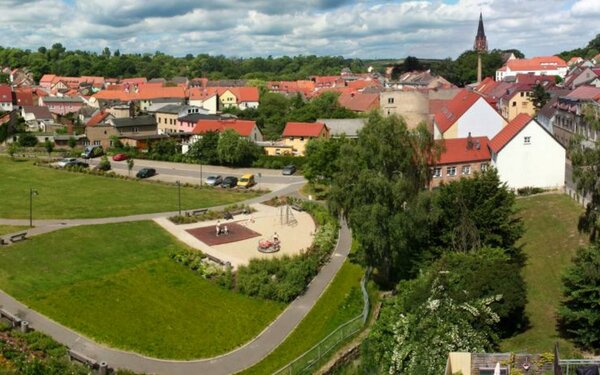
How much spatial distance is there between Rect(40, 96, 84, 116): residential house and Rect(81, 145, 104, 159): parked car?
37.9 m

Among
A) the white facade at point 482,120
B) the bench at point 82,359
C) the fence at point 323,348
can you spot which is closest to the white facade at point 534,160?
the white facade at point 482,120

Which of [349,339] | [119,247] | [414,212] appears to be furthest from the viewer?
[119,247]

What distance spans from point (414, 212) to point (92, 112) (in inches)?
2994

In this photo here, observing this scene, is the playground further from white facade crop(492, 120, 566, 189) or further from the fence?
white facade crop(492, 120, 566, 189)

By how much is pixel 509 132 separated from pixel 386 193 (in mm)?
16187

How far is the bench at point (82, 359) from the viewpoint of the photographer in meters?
20.4

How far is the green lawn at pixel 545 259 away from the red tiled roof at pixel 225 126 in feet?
112

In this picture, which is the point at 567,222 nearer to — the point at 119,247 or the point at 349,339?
the point at 349,339

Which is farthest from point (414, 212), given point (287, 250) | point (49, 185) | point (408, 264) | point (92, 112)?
point (92, 112)

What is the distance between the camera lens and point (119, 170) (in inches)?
2191

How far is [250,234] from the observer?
3597 centimetres

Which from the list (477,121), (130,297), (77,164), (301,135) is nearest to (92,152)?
(77,164)

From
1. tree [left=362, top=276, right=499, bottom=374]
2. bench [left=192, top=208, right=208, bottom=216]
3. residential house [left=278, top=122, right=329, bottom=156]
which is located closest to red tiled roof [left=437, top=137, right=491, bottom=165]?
bench [left=192, top=208, right=208, bottom=216]

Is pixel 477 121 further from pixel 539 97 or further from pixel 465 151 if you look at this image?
pixel 539 97
